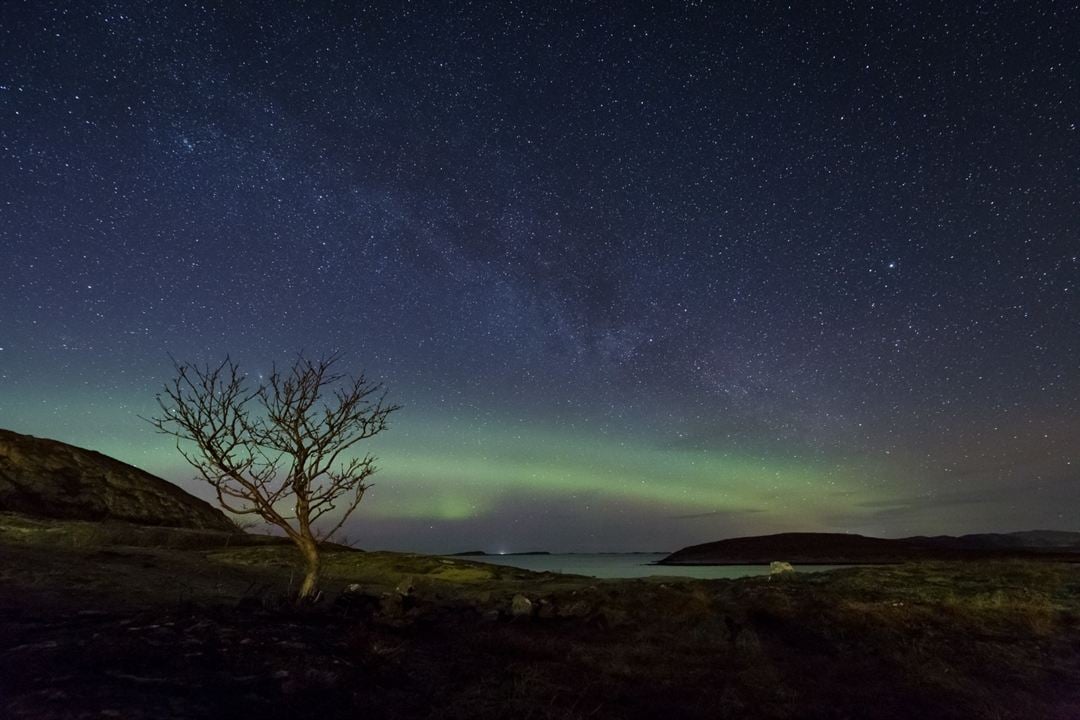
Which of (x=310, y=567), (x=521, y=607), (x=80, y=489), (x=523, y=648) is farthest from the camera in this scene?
(x=80, y=489)

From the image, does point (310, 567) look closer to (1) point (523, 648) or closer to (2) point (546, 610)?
(1) point (523, 648)

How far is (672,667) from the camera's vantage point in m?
13.7

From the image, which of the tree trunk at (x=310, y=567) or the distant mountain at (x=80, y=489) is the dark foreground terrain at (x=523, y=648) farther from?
the distant mountain at (x=80, y=489)

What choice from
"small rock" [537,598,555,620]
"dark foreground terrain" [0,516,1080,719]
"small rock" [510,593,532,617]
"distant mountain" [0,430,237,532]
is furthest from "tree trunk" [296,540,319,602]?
"distant mountain" [0,430,237,532]

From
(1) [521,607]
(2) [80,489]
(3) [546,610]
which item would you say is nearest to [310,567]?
(1) [521,607]

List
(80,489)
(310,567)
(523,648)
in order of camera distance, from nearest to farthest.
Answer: (523,648) < (310,567) < (80,489)

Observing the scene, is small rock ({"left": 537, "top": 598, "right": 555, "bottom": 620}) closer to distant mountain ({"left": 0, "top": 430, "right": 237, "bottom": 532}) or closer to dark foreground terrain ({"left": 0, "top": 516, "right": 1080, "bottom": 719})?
dark foreground terrain ({"left": 0, "top": 516, "right": 1080, "bottom": 719})

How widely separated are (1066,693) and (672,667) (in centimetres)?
828

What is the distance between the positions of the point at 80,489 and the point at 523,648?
51862 mm

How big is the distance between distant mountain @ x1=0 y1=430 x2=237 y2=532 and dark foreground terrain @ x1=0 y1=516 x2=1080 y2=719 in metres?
26.4

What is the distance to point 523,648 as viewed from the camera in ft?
47.6

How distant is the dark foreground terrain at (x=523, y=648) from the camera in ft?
30.0

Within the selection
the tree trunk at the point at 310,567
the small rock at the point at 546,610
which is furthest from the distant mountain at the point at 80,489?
the small rock at the point at 546,610

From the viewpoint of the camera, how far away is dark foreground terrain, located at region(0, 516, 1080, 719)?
915 centimetres
